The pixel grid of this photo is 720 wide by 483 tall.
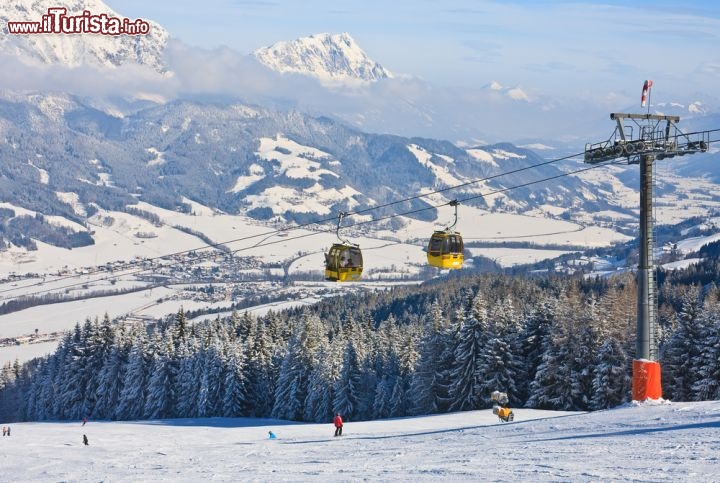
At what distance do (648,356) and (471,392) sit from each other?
25883 millimetres

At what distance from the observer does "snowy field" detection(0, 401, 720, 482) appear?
23.8 meters

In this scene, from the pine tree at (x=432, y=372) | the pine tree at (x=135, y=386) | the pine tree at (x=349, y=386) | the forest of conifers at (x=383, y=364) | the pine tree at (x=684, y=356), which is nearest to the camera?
the pine tree at (x=684, y=356)

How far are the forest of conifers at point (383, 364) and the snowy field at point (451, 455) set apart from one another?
32.3 ft

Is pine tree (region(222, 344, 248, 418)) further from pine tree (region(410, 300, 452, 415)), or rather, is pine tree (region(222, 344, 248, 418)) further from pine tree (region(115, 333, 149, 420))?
pine tree (region(410, 300, 452, 415))

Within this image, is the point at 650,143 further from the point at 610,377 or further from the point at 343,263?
the point at 610,377

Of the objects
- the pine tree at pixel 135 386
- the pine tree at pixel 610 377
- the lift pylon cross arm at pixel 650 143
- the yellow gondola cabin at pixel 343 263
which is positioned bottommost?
the pine tree at pixel 135 386

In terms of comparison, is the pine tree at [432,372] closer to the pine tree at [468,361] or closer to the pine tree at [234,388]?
the pine tree at [468,361]

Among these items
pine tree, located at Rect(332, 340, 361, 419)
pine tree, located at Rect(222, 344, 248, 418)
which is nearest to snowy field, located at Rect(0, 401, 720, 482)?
pine tree, located at Rect(332, 340, 361, 419)

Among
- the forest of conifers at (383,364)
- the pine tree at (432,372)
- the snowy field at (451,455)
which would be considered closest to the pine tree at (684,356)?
the forest of conifers at (383,364)

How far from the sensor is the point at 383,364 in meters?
72.8

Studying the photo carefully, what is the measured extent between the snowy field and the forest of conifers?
9860mm

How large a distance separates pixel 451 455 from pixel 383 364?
43.6 m

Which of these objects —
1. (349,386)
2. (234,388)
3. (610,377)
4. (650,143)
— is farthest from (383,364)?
(650,143)

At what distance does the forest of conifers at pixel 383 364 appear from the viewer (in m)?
54.6
